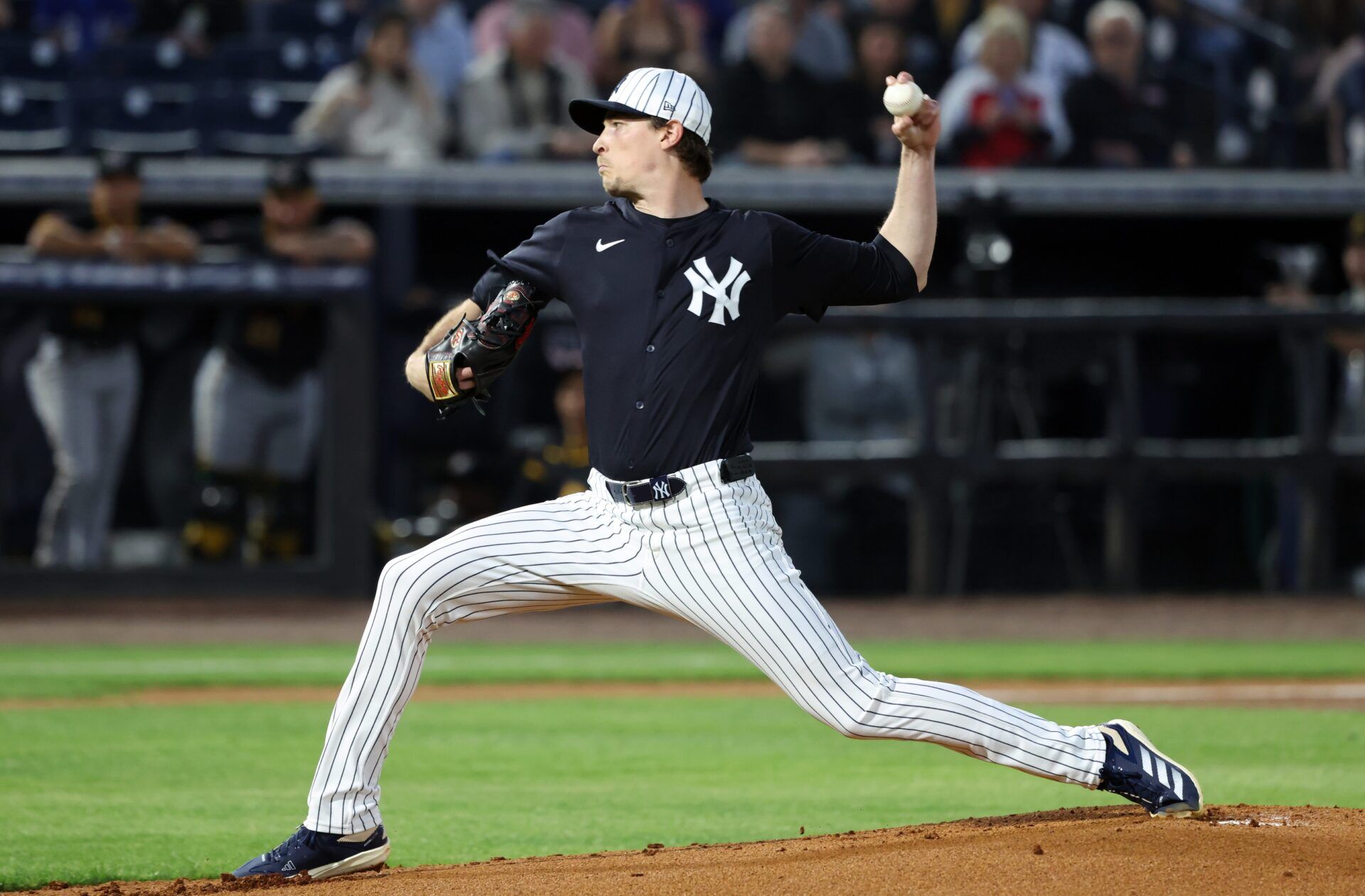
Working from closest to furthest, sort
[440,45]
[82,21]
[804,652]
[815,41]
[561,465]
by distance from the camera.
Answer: [804,652]
[561,465]
[440,45]
[82,21]
[815,41]

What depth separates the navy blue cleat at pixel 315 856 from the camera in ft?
11.6

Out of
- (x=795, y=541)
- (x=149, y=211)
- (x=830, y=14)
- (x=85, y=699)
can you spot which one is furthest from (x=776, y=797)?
(x=830, y=14)

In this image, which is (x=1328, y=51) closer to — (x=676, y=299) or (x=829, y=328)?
(x=829, y=328)

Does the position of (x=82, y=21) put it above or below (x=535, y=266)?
above

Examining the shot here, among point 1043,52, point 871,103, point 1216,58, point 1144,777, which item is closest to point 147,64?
point 871,103

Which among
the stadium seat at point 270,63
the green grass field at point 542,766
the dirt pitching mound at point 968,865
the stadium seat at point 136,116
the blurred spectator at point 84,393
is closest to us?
the dirt pitching mound at point 968,865

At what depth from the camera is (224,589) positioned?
394 inches

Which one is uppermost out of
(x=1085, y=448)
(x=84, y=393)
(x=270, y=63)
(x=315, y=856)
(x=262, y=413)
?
(x=270, y=63)

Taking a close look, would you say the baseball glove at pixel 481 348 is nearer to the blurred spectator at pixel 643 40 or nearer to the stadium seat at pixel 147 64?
the blurred spectator at pixel 643 40

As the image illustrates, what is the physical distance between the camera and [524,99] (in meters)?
10.9

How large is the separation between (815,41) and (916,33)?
0.75 metres

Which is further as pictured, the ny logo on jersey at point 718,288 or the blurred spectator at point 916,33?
the blurred spectator at point 916,33

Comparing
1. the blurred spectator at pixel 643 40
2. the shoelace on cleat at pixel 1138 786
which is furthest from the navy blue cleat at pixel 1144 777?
the blurred spectator at pixel 643 40

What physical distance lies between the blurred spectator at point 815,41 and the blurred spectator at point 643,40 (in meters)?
0.34
